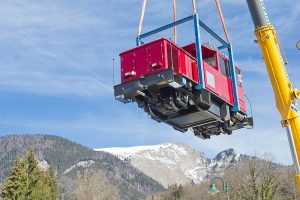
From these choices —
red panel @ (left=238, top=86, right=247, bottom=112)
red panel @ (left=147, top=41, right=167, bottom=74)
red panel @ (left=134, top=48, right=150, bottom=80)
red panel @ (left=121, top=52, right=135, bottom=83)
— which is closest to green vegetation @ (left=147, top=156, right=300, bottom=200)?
red panel @ (left=238, top=86, right=247, bottom=112)

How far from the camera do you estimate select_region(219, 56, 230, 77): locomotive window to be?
1558 cm

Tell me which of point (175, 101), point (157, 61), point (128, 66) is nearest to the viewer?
point (157, 61)

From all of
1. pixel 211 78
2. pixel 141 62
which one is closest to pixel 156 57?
pixel 141 62

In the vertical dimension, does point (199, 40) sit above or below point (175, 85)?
above

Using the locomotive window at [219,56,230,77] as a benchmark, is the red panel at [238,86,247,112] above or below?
below

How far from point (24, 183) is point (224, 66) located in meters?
40.0

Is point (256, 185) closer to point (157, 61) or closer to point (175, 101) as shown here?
point (175, 101)

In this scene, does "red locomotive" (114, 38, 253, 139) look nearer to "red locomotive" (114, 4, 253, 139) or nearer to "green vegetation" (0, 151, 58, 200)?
"red locomotive" (114, 4, 253, 139)

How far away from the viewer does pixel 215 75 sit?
48.4 feet

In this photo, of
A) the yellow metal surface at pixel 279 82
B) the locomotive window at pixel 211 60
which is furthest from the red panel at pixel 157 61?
the yellow metal surface at pixel 279 82

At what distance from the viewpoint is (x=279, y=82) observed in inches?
532

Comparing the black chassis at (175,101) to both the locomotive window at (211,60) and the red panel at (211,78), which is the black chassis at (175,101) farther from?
the locomotive window at (211,60)

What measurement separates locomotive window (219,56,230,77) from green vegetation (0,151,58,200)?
37042mm

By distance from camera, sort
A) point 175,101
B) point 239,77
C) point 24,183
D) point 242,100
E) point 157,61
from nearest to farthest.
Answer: point 157,61 < point 175,101 < point 242,100 < point 239,77 < point 24,183
